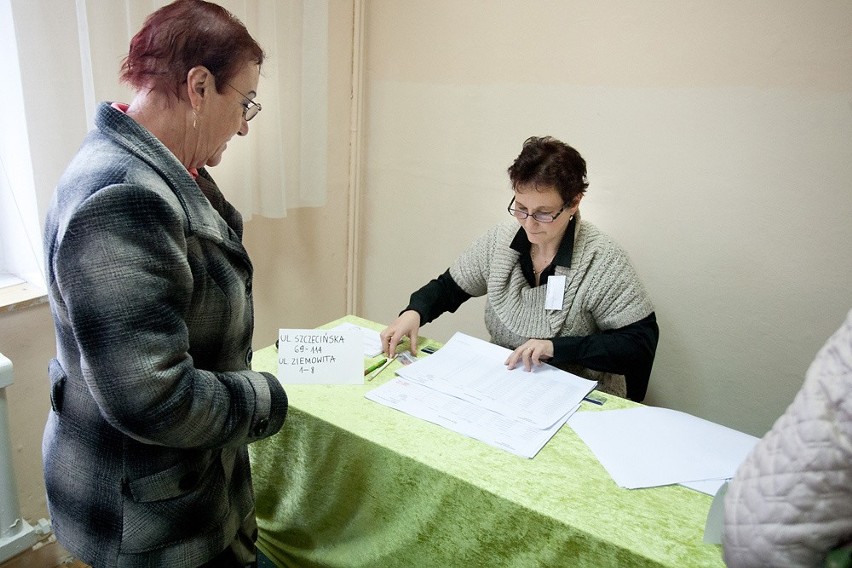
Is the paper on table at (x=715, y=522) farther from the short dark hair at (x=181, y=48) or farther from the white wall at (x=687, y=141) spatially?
the white wall at (x=687, y=141)

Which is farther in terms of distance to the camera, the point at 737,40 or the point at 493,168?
the point at 493,168

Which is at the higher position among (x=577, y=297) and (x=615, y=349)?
(x=577, y=297)

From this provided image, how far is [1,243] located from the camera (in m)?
1.75

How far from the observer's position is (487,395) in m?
1.31

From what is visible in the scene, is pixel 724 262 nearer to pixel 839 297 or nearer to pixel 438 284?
pixel 839 297

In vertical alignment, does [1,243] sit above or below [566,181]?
below

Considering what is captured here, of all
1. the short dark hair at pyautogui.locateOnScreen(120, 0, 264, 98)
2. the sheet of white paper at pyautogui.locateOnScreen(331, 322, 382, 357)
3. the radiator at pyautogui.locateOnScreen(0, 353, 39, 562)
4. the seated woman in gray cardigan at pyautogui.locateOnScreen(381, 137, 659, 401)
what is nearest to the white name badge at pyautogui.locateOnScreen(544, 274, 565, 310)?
the seated woman in gray cardigan at pyautogui.locateOnScreen(381, 137, 659, 401)

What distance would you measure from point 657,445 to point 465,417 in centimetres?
39

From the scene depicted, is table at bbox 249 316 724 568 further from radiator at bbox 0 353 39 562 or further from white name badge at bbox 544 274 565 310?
radiator at bbox 0 353 39 562

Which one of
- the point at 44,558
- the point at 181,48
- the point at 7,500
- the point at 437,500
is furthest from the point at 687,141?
the point at 44,558

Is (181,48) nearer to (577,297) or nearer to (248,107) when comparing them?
(248,107)

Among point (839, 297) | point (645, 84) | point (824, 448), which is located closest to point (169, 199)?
point (824, 448)

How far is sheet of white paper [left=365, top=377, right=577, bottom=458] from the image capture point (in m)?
1.15

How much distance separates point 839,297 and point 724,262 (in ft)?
1.08
